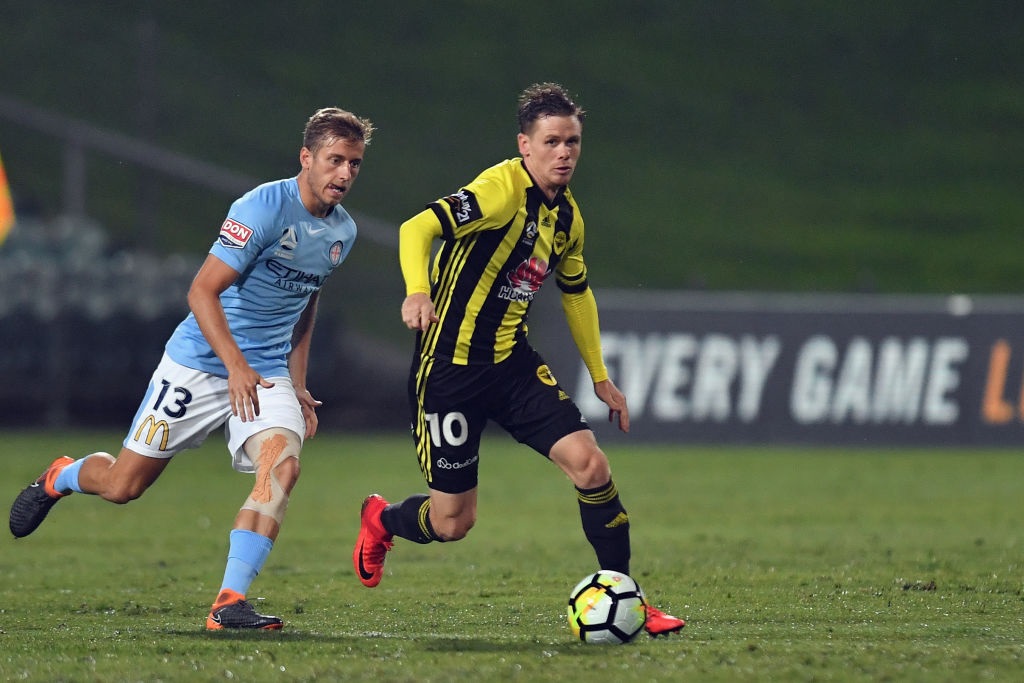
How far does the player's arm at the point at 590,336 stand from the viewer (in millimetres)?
8070

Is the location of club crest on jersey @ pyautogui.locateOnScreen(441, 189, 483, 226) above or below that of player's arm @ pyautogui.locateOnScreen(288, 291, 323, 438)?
above

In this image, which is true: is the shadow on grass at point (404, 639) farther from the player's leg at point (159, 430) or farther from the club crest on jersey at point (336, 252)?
the club crest on jersey at point (336, 252)

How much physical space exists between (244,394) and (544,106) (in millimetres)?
1864

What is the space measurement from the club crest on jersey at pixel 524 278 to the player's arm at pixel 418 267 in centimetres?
57

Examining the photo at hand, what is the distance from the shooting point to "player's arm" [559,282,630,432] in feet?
26.5

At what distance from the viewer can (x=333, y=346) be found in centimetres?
2248

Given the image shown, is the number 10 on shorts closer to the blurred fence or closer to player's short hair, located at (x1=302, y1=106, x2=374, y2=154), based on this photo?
player's short hair, located at (x1=302, y1=106, x2=374, y2=154)

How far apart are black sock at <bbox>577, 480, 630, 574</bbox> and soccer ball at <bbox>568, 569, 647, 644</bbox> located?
333mm

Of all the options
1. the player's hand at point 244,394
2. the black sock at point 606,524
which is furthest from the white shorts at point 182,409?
the black sock at point 606,524

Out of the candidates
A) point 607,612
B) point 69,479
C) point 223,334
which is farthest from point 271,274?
point 607,612

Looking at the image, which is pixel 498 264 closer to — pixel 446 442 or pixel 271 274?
pixel 446 442

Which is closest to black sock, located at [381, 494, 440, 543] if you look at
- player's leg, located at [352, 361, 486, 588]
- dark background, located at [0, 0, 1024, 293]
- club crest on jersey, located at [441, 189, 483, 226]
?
player's leg, located at [352, 361, 486, 588]

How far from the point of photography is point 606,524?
24.0 ft

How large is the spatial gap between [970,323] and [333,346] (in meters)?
8.57
